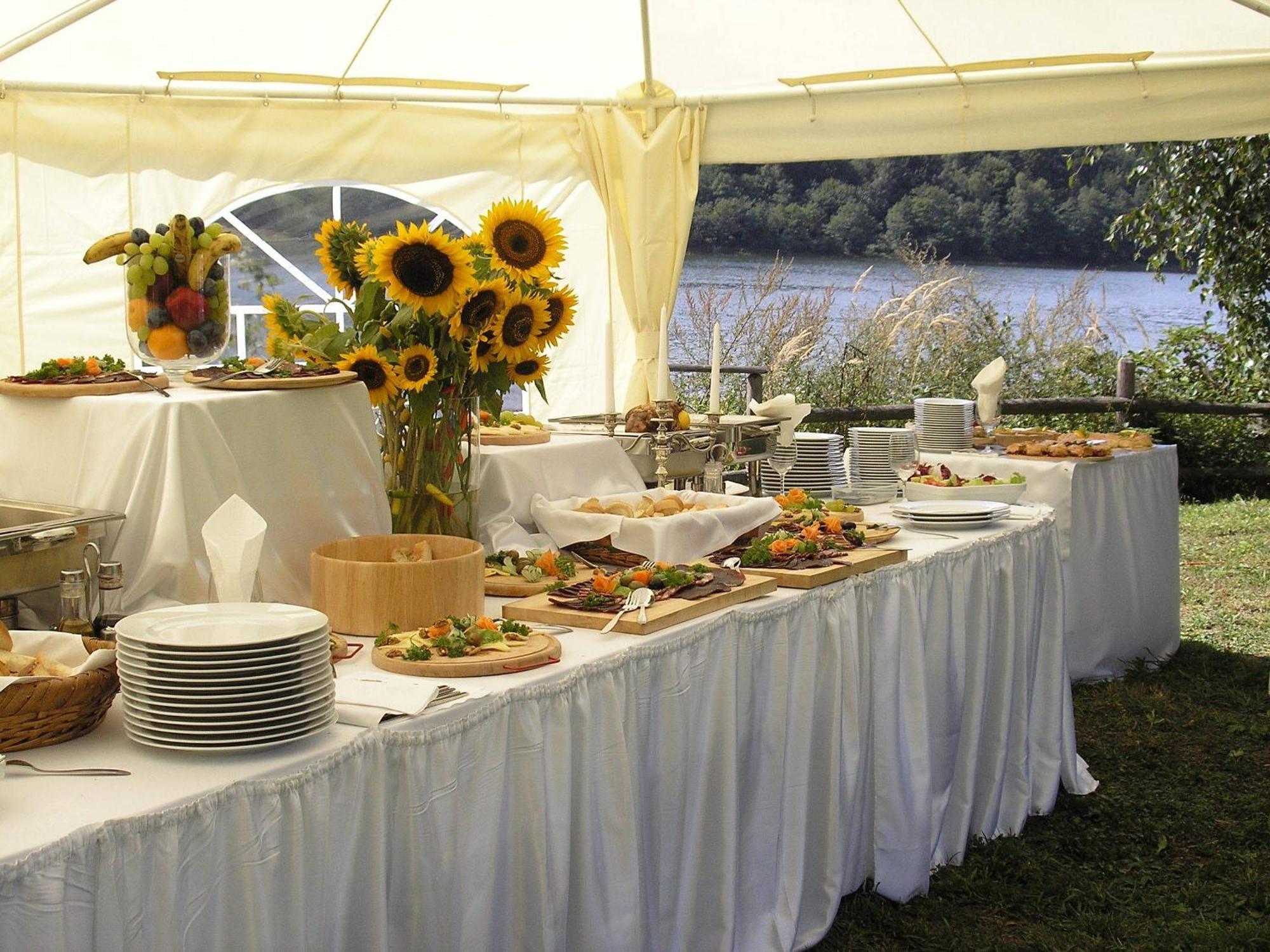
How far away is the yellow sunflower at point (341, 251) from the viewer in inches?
87.7

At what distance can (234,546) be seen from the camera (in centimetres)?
163

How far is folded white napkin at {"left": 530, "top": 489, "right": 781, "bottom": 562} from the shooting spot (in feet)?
→ 7.86

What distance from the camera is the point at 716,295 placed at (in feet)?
34.2

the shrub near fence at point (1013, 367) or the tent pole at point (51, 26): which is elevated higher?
the tent pole at point (51, 26)

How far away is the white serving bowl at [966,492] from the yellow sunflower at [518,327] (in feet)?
4.75

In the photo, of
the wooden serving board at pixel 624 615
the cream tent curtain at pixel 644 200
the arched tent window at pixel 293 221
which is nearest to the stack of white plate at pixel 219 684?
the wooden serving board at pixel 624 615

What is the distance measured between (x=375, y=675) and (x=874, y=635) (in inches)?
45.6

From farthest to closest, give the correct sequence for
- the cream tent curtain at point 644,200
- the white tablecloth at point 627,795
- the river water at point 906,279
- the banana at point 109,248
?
the river water at point 906,279, the cream tent curtain at point 644,200, the banana at point 109,248, the white tablecloth at point 627,795

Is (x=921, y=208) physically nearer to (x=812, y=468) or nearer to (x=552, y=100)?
(x=552, y=100)

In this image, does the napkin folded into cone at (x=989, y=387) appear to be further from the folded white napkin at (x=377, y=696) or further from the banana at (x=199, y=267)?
the folded white napkin at (x=377, y=696)

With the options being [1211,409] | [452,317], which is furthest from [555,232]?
[1211,409]

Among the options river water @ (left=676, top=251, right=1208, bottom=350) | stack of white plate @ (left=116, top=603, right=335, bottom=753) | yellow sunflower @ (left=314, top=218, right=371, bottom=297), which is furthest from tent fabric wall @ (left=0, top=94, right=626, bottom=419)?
river water @ (left=676, top=251, right=1208, bottom=350)

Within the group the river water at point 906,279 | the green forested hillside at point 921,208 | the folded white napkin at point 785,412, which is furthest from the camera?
the river water at point 906,279

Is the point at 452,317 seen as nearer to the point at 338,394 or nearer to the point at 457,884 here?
the point at 338,394
